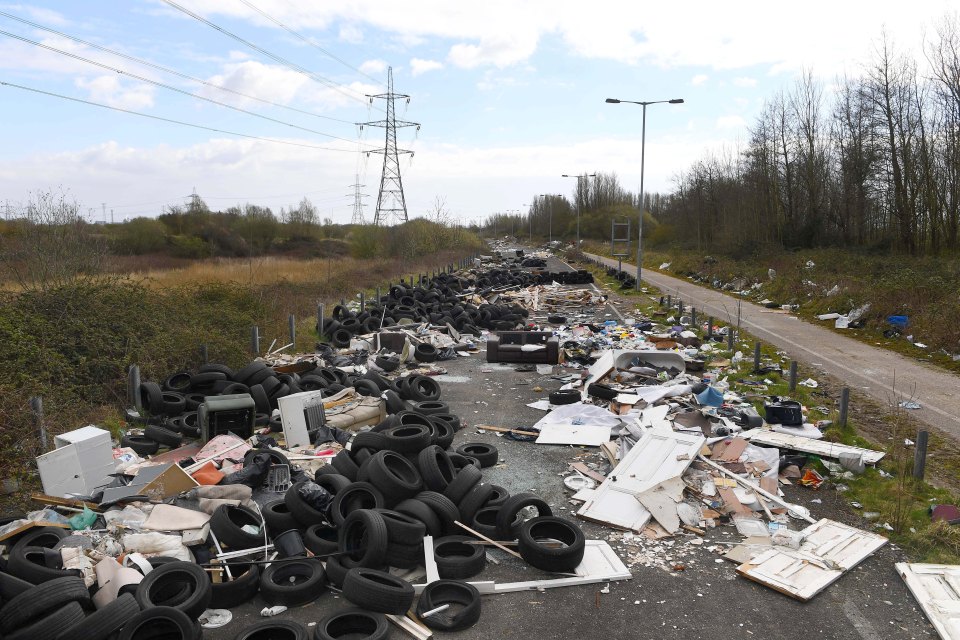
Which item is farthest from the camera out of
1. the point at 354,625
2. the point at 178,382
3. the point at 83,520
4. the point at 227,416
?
the point at 178,382

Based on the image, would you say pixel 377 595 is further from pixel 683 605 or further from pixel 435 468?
pixel 683 605

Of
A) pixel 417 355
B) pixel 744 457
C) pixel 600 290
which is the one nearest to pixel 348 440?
pixel 744 457

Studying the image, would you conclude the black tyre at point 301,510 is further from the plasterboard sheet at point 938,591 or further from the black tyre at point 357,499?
the plasterboard sheet at point 938,591

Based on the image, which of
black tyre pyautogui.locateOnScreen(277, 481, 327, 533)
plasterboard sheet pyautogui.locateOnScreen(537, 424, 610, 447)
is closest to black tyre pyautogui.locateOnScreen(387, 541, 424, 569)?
black tyre pyautogui.locateOnScreen(277, 481, 327, 533)

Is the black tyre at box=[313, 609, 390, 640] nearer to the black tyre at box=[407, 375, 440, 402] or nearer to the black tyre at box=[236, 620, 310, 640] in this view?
the black tyre at box=[236, 620, 310, 640]

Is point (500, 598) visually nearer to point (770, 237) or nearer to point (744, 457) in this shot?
point (744, 457)

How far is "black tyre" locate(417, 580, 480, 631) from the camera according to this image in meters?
5.09

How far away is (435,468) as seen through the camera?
6.91 metres

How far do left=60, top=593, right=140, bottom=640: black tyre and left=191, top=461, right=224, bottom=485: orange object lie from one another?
102 inches

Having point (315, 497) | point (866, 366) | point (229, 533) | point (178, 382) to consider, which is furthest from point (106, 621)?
point (866, 366)

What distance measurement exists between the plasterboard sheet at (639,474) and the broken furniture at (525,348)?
6363 millimetres

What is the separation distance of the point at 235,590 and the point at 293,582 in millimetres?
519

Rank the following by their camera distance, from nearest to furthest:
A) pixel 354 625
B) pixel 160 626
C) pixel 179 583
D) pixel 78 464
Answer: pixel 160 626, pixel 354 625, pixel 179 583, pixel 78 464

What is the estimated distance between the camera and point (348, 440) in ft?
30.7
